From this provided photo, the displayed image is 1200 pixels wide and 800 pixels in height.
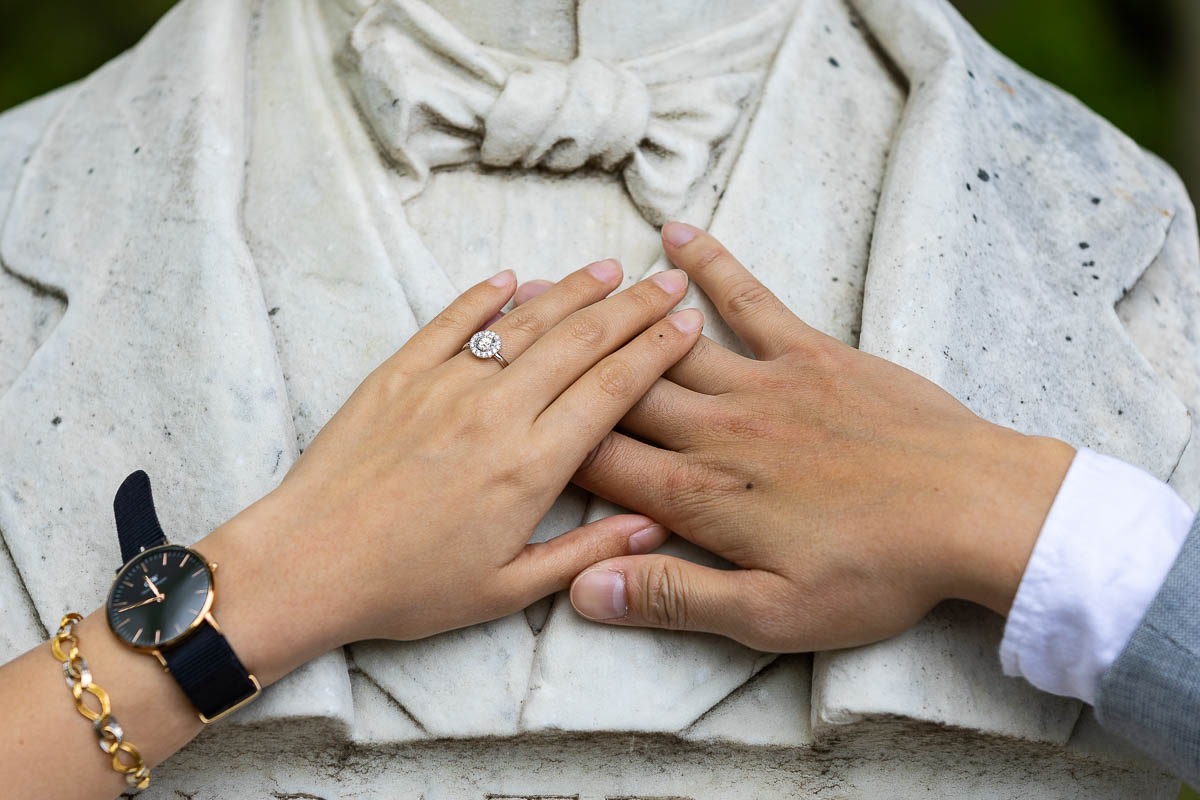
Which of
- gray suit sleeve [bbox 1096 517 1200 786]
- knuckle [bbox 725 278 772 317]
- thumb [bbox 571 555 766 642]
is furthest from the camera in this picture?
knuckle [bbox 725 278 772 317]

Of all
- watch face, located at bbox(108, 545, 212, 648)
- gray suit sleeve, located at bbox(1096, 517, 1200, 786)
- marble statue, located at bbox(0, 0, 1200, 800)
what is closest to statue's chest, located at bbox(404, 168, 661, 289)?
marble statue, located at bbox(0, 0, 1200, 800)

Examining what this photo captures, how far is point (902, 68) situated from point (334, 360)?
2.13 feet

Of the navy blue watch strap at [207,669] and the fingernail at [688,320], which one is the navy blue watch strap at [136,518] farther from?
the fingernail at [688,320]

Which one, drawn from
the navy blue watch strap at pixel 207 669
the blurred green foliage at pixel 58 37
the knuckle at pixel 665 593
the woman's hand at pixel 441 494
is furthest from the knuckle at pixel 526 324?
the blurred green foliage at pixel 58 37

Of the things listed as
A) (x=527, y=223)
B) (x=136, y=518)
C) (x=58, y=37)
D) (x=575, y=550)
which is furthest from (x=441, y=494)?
(x=58, y=37)

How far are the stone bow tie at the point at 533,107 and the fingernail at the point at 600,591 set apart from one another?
0.36 m

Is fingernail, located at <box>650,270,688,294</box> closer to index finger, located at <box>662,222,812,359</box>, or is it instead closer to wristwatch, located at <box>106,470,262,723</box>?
index finger, located at <box>662,222,812,359</box>

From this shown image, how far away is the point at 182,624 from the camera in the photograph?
0.82 metres

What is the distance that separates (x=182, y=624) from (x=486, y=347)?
30cm

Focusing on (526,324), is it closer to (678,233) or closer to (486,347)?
(486,347)

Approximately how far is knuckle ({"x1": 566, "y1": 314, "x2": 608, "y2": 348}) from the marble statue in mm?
128

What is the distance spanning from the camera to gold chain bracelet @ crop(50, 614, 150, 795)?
82cm

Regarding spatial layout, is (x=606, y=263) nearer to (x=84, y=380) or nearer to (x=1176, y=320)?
(x=84, y=380)

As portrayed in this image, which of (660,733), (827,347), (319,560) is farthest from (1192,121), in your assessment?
(319,560)
